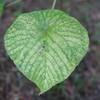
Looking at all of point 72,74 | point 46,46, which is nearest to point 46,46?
point 46,46

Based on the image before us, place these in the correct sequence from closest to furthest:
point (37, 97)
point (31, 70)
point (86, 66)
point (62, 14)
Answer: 1. point (31, 70)
2. point (62, 14)
3. point (37, 97)
4. point (86, 66)

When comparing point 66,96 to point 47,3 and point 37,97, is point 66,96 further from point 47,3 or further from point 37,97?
point 47,3

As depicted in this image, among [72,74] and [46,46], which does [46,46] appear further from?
[72,74]

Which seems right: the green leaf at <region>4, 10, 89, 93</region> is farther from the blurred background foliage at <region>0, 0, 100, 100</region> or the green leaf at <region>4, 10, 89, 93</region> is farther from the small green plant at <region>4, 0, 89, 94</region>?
the blurred background foliage at <region>0, 0, 100, 100</region>

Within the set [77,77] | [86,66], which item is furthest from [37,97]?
[86,66]

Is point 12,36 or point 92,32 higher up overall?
point 12,36

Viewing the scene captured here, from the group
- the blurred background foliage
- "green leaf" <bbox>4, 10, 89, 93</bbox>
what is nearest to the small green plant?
"green leaf" <bbox>4, 10, 89, 93</bbox>
